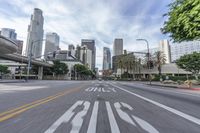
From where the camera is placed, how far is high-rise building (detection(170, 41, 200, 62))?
292 feet

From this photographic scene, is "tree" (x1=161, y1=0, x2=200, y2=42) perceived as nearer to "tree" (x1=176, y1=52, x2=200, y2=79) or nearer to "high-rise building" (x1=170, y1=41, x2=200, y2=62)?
"tree" (x1=176, y1=52, x2=200, y2=79)

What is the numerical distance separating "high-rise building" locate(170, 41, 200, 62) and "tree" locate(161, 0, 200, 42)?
287ft

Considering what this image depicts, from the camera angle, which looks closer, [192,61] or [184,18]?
[184,18]

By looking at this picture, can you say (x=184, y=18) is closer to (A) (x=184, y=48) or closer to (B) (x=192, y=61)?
(B) (x=192, y=61)

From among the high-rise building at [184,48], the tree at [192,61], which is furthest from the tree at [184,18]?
the high-rise building at [184,48]

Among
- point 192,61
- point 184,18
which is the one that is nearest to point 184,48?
point 192,61

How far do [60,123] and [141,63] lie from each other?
84876 mm

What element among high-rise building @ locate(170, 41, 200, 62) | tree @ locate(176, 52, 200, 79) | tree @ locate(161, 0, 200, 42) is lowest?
tree @ locate(161, 0, 200, 42)

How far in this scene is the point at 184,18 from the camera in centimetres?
862

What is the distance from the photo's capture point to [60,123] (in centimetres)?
398

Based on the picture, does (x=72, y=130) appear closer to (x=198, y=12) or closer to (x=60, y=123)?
(x=60, y=123)

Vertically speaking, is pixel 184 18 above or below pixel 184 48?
below

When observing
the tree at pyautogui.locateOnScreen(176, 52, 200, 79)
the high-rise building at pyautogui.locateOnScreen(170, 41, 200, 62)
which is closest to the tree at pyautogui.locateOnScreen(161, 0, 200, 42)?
the tree at pyautogui.locateOnScreen(176, 52, 200, 79)

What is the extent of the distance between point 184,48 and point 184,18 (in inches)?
4182
